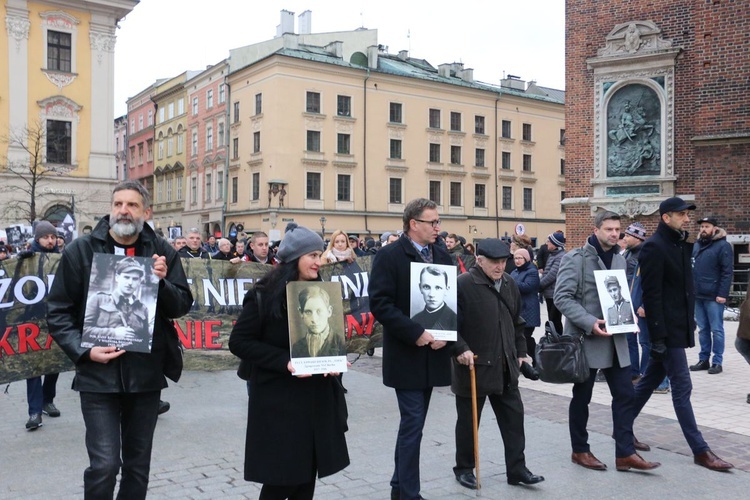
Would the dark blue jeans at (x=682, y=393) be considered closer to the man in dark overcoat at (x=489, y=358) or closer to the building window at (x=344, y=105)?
the man in dark overcoat at (x=489, y=358)

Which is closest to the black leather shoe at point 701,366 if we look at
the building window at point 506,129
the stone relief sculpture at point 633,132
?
the stone relief sculpture at point 633,132

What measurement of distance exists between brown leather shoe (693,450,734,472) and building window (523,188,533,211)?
181 feet

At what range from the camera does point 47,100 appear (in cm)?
4103

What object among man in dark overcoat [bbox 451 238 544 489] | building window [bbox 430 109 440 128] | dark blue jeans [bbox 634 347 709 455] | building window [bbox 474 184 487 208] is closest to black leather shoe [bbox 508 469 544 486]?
man in dark overcoat [bbox 451 238 544 489]

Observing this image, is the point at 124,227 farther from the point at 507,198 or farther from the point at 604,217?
the point at 507,198

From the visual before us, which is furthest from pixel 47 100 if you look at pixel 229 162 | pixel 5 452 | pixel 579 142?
pixel 5 452

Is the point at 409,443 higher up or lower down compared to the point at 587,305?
lower down

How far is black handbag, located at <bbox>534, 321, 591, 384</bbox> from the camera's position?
612cm

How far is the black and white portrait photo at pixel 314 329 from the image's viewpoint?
400cm

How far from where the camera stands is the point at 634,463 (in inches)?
240

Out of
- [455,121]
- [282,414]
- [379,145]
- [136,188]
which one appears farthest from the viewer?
[455,121]

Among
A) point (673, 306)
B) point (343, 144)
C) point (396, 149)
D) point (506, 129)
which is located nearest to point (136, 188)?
point (673, 306)

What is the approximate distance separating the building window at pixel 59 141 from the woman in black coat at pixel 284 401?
4120 centimetres

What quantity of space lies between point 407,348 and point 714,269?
25.6 feet
